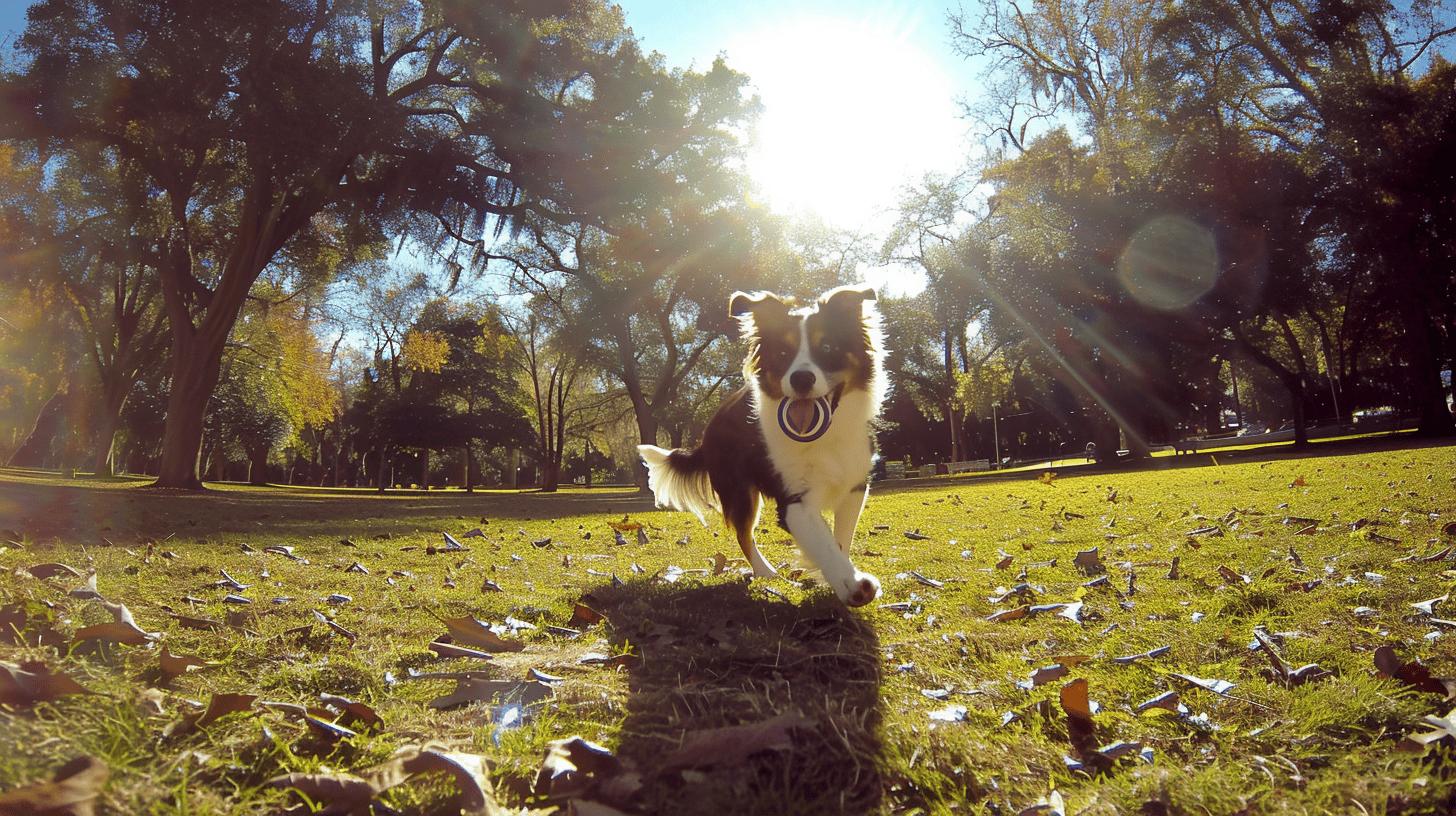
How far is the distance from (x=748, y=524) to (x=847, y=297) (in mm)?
1731

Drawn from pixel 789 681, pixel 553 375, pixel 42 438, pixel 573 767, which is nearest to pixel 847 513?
pixel 789 681

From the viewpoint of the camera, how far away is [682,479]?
6367mm

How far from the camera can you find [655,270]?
74.8 ft

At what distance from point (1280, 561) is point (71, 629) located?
20.0ft

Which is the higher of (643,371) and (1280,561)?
(643,371)

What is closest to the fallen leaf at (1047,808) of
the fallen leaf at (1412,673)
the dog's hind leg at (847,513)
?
the fallen leaf at (1412,673)

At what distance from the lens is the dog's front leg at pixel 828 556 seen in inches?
142

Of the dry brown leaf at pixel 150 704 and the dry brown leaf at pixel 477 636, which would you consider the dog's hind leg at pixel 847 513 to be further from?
the dry brown leaf at pixel 150 704

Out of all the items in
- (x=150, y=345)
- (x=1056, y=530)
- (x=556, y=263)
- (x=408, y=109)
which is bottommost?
(x=1056, y=530)

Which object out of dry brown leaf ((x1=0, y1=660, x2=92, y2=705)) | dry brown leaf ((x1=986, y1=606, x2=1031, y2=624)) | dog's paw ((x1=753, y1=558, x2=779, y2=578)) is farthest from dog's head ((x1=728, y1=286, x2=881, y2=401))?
dry brown leaf ((x1=0, y1=660, x2=92, y2=705))

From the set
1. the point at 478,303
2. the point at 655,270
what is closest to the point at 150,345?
the point at 478,303

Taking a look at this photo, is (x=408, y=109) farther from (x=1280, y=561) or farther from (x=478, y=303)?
(x=478, y=303)

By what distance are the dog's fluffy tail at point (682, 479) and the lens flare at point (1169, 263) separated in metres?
24.5

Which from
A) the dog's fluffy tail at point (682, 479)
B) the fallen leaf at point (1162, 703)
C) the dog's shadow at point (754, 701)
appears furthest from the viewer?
the dog's fluffy tail at point (682, 479)
